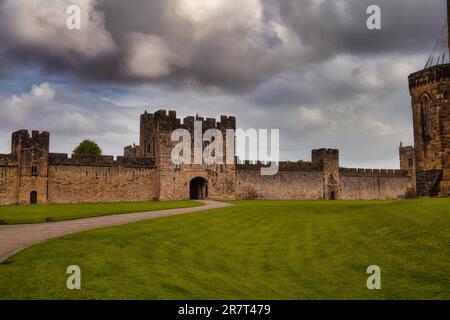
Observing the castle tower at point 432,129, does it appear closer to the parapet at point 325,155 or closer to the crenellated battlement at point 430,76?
the crenellated battlement at point 430,76

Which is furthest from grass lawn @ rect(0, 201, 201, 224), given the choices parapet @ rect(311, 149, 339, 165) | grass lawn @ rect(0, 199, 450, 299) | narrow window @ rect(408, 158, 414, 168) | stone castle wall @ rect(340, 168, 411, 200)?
narrow window @ rect(408, 158, 414, 168)

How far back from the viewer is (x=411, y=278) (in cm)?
1174

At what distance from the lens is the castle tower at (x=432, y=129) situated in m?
30.0

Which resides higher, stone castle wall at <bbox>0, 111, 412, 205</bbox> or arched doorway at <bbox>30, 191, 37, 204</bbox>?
stone castle wall at <bbox>0, 111, 412, 205</bbox>

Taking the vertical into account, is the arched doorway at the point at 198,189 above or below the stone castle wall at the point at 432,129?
below

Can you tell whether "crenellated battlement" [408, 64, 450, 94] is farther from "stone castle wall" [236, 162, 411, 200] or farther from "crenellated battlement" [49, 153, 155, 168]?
"crenellated battlement" [49, 153, 155, 168]

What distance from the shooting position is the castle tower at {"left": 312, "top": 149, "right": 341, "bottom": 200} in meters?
59.3

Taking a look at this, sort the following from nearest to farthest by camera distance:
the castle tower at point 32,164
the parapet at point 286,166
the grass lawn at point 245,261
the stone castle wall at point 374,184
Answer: the grass lawn at point 245,261, the castle tower at point 32,164, the parapet at point 286,166, the stone castle wall at point 374,184

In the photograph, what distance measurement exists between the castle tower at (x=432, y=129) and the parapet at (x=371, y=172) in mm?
29708

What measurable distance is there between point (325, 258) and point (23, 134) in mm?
35844

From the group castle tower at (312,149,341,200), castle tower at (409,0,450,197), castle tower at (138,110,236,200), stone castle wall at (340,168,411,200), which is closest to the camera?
castle tower at (409,0,450,197)

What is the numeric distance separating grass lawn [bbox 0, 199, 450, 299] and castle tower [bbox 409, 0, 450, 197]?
11.3 metres

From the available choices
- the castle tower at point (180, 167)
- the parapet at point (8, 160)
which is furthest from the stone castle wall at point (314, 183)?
the parapet at point (8, 160)

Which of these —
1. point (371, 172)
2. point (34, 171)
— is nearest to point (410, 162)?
point (371, 172)
